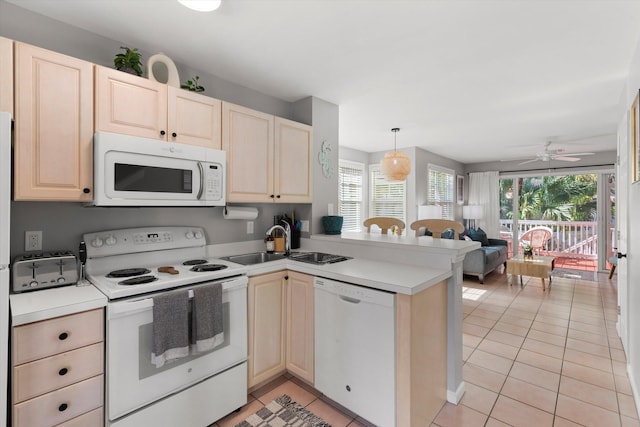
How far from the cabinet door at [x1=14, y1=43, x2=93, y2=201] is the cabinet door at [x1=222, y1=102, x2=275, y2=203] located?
86cm

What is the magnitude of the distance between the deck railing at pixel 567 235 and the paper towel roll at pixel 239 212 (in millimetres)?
6731

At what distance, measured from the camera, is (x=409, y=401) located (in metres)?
1.67

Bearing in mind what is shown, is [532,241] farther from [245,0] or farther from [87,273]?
[87,273]

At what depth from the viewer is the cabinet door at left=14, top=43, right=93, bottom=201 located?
1.51 m

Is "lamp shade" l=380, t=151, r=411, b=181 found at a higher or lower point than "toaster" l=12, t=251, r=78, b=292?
higher

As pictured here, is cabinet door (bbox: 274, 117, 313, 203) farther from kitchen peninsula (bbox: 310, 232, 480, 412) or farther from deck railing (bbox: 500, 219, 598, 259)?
deck railing (bbox: 500, 219, 598, 259)

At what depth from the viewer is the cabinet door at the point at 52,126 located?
1.51 meters

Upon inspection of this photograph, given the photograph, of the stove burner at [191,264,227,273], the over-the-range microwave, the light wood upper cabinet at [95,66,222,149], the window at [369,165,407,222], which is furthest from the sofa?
the light wood upper cabinet at [95,66,222,149]

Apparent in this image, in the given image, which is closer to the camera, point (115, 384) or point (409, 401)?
point (115, 384)

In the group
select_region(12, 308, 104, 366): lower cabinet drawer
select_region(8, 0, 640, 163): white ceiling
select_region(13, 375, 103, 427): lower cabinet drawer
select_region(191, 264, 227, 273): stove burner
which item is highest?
select_region(8, 0, 640, 163): white ceiling

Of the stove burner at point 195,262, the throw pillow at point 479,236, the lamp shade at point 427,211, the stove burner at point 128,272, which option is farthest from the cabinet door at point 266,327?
the throw pillow at point 479,236

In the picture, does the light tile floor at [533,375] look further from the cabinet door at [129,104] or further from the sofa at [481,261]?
the cabinet door at [129,104]

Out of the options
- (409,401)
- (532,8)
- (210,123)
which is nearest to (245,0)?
(210,123)

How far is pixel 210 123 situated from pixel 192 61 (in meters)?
0.56
